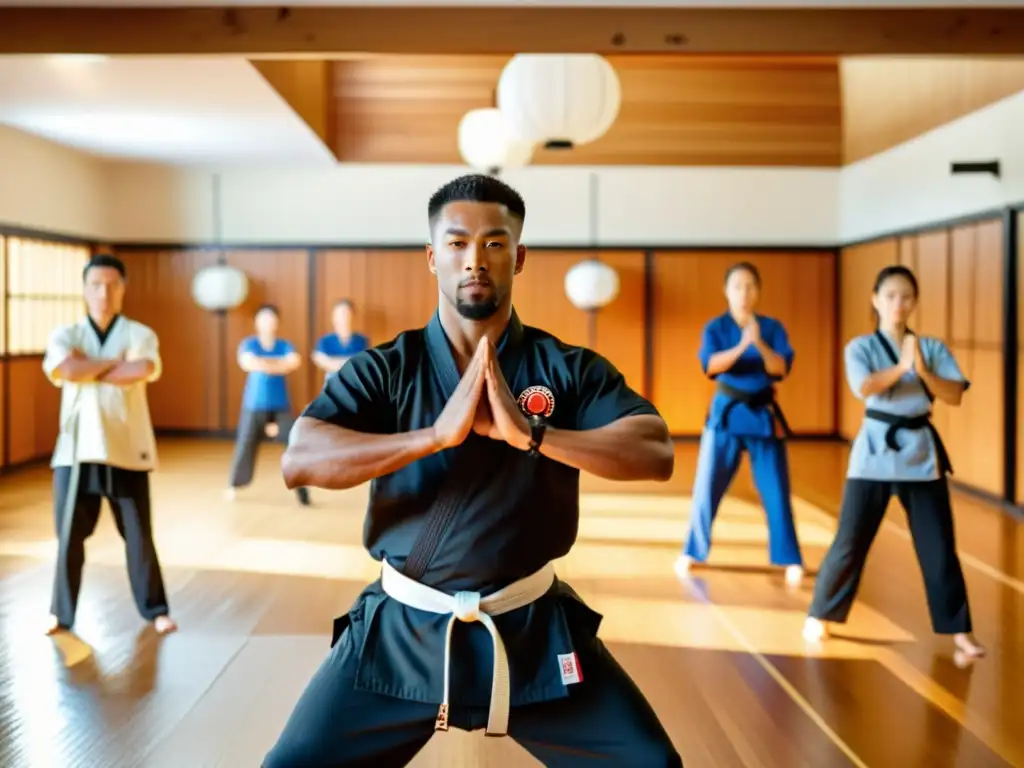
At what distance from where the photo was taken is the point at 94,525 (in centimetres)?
349

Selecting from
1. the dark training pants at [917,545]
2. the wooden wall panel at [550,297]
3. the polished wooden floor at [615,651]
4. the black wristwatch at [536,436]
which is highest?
the wooden wall panel at [550,297]

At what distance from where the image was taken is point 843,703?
2.87 metres

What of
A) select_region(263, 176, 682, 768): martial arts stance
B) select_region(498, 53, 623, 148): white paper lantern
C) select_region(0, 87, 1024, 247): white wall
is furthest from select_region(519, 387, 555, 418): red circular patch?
select_region(0, 87, 1024, 247): white wall

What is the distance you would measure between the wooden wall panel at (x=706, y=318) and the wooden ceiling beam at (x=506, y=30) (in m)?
5.42

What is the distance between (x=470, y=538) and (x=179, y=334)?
333 inches

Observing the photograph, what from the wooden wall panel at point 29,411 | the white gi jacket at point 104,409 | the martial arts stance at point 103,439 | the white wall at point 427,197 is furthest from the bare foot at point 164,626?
the white wall at point 427,197

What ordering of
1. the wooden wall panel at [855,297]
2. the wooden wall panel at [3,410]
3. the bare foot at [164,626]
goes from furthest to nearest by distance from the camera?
the wooden wall panel at [855,297], the wooden wall panel at [3,410], the bare foot at [164,626]

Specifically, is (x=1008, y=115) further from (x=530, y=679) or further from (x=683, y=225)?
(x=530, y=679)

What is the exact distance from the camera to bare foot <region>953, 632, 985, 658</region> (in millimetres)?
3246

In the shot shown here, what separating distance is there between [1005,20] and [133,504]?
3.65 metres

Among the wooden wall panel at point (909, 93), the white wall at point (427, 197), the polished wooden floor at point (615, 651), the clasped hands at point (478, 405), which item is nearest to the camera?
the clasped hands at point (478, 405)

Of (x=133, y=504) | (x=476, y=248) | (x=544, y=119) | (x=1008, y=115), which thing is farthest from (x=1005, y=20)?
(x=133, y=504)

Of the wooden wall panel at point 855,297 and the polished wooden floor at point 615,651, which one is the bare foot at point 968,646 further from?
the wooden wall panel at point 855,297

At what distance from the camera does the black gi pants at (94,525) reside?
3.42 meters
